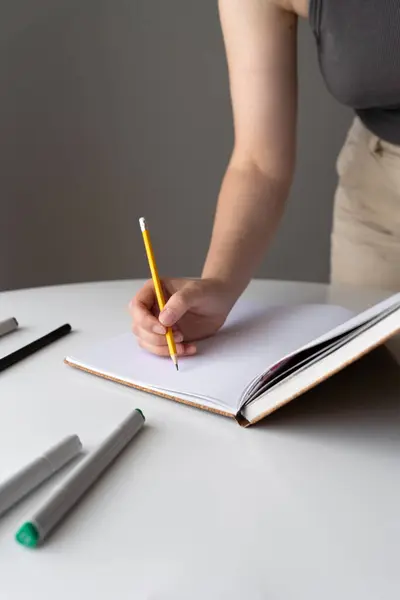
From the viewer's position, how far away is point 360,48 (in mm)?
793

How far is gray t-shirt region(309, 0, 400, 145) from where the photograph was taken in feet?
2.52

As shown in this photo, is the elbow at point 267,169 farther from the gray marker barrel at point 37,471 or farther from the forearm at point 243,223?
the gray marker barrel at point 37,471

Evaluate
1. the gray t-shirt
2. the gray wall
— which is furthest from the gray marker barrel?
the gray wall

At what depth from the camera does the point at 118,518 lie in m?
0.40

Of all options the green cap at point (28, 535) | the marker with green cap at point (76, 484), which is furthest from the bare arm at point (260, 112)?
the green cap at point (28, 535)

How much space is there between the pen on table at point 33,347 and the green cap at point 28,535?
11.4 inches

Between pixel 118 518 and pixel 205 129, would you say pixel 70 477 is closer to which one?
pixel 118 518

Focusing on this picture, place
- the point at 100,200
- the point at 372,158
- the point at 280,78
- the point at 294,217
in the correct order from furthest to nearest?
the point at 294,217 < the point at 100,200 < the point at 372,158 < the point at 280,78

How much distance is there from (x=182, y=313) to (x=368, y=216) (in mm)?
531

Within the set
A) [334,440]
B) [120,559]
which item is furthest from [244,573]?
[334,440]

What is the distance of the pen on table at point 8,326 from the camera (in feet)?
2.45

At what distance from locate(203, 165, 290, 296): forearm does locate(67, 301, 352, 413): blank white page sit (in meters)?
0.05

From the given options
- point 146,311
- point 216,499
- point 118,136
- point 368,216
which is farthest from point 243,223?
point 118,136

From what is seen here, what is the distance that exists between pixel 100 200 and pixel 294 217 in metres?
0.51
